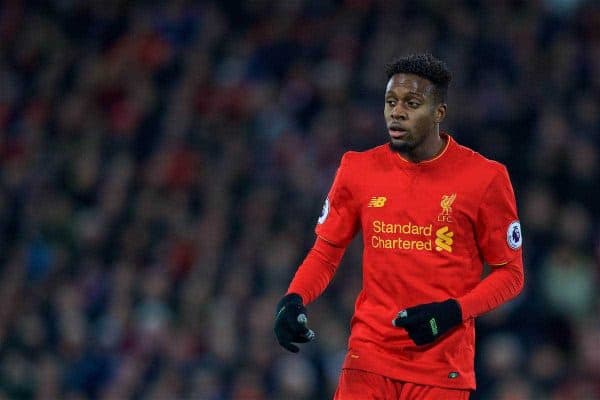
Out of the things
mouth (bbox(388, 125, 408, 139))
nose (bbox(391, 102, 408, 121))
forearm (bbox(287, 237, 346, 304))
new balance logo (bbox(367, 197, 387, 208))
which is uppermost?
nose (bbox(391, 102, 408, 121))

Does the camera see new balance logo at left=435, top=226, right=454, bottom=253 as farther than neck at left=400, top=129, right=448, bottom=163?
No

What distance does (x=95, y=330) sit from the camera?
31.2 ft

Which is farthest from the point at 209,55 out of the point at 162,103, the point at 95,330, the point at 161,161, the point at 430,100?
the point at 430,100

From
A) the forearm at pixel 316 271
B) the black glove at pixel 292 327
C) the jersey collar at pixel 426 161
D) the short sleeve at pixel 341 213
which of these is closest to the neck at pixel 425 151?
the jersey collar at pixel 426 161

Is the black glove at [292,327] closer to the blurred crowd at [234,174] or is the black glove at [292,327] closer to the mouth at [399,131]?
the mouth at [399,131]

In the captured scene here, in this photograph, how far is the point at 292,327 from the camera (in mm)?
4441

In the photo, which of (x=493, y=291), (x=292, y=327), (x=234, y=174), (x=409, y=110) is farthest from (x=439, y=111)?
(x=234, y=174)

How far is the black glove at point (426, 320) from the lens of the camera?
4363mm

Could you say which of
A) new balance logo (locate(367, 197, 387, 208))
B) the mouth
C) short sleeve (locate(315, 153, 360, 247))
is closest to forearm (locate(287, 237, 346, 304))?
short sleeve (locate(315, 153, 360, 247))

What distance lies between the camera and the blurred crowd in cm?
905

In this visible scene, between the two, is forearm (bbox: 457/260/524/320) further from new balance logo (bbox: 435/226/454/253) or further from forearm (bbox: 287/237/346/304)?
forearm (bbox: 287/237/346/304)

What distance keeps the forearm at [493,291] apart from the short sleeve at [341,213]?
557mm

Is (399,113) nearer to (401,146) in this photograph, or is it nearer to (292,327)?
(401,146)

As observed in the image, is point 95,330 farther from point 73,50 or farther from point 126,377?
point 73,50
